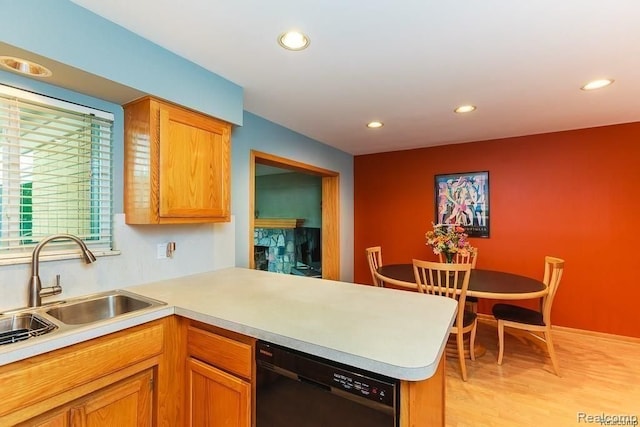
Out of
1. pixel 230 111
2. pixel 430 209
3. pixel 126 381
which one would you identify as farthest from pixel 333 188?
pixel 126 381

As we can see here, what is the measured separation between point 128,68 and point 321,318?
5.12 ft

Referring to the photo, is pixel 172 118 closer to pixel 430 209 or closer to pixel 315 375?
pixel 315 375

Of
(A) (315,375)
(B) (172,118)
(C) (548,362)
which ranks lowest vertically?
(C) (548,362)

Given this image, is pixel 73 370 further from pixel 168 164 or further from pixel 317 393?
pixel 168 164

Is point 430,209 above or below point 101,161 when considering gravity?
below

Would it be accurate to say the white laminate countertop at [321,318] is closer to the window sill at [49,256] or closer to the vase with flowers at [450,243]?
the window sill at [49,256]

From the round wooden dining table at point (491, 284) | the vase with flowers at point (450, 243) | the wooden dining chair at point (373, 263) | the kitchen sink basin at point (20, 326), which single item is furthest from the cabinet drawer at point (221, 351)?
the vase with flowers at point (450, 243)

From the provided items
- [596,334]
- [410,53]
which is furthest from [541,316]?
[410,53]

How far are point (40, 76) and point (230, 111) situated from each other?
0.96 meters

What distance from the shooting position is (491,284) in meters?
2.66

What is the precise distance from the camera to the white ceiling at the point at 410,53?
138cm

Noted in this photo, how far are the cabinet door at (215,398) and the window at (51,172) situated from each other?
3.04ft

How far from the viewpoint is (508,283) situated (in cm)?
271

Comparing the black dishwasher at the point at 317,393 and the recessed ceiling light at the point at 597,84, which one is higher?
the recessed ceiling light at the point at 597,84
